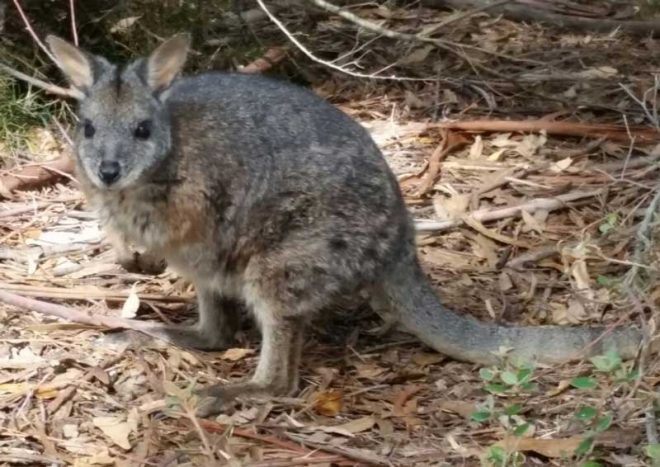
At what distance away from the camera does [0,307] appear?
471 centimetres

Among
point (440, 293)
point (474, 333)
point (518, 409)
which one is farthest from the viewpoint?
point (440, 293)

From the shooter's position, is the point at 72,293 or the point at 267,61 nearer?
the point at 72,293

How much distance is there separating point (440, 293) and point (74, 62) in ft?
5.52

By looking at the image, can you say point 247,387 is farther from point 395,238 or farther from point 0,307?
point 0,307

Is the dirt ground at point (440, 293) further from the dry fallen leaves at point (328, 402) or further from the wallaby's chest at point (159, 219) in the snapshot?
the wallaby's chest at point (159, 219)

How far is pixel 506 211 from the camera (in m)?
5.36

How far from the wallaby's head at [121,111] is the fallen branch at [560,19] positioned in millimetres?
3097

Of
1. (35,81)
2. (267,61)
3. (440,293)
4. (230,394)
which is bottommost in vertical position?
(440,293)

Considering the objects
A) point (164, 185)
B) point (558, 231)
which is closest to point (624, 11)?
point (558, 231)

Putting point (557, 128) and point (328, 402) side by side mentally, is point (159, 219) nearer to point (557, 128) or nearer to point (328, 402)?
point (328, 402)

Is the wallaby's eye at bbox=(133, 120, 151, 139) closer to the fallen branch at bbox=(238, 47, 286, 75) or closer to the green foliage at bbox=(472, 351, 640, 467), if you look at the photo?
the green foliage at bbox=(472, 351, 640, 467)

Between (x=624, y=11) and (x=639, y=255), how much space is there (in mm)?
3776

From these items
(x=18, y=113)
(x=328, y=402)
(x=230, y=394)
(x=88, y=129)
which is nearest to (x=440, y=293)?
(x=328, y=402)

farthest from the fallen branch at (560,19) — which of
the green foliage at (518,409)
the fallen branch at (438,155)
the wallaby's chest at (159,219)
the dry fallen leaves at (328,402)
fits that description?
the green foliage at (518,409)
